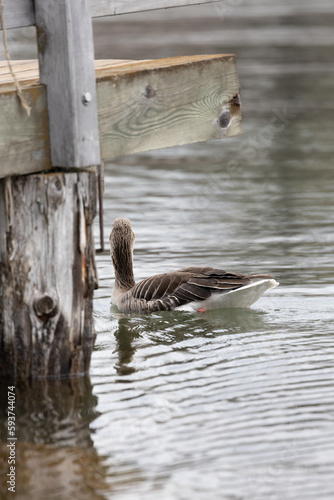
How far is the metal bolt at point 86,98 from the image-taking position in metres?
5.64

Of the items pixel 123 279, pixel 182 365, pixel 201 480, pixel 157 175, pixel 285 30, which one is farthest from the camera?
pixel 285 30

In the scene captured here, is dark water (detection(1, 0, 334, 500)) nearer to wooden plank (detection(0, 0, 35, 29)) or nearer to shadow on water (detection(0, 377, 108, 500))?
shadow on water (detection(0, 377, 108, 500))

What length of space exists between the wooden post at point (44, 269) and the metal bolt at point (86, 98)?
0.45 meters

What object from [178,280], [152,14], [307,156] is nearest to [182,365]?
[178,280]

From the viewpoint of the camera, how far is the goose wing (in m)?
8.55

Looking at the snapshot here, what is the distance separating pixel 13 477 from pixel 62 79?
2.40m

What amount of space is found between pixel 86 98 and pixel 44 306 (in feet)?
4.49

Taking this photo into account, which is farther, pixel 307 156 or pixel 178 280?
pixel 307 156

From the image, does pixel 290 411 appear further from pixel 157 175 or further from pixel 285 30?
pixel 285 30

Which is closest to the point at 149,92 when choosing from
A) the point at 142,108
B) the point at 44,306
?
the point at 142,108

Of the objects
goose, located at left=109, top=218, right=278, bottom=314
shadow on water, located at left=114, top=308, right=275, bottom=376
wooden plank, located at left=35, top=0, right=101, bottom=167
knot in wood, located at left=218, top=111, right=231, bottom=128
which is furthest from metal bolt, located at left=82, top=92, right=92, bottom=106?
goose, located at left=109, top=218, right=278, bottom=314

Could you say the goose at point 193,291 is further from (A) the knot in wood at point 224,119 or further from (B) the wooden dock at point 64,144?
(B) the wooden dock at point 64,144

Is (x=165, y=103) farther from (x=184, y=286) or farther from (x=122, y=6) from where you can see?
(x=184, y=286)

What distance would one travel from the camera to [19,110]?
5.54 metres
